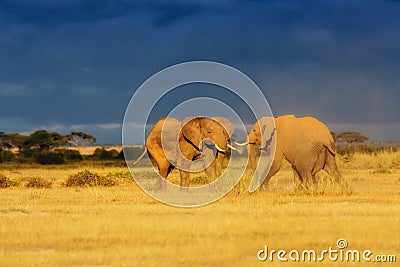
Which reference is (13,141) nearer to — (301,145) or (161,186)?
(161,186)

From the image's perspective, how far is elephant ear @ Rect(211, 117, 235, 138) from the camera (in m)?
20.4

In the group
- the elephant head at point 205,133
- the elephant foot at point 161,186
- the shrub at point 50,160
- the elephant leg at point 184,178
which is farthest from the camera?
the shrub at point 50,160

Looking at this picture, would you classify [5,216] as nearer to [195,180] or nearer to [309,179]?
[309,179]

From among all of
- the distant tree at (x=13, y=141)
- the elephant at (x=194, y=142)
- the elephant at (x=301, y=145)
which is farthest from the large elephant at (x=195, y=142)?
the distant tree at (x=13, y=141)

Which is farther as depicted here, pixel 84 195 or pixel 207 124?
pixel 207 124

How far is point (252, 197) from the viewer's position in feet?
55.8

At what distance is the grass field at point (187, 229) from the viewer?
30.1 feet

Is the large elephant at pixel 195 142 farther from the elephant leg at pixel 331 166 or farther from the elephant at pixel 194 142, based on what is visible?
the elephant leg at pixel 331 166

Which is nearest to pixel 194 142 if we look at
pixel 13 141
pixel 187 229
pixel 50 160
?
pixel 187 229

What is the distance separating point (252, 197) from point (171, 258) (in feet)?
26.7

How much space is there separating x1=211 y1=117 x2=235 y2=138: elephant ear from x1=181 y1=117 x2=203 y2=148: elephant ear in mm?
570

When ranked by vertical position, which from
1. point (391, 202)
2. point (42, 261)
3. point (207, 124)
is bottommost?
point (42, 261)

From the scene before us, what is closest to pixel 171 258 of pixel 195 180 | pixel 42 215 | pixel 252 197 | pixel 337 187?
pixel 42 215

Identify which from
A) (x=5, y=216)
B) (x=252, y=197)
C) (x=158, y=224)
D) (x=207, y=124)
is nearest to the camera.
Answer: (x=158, y=224)
